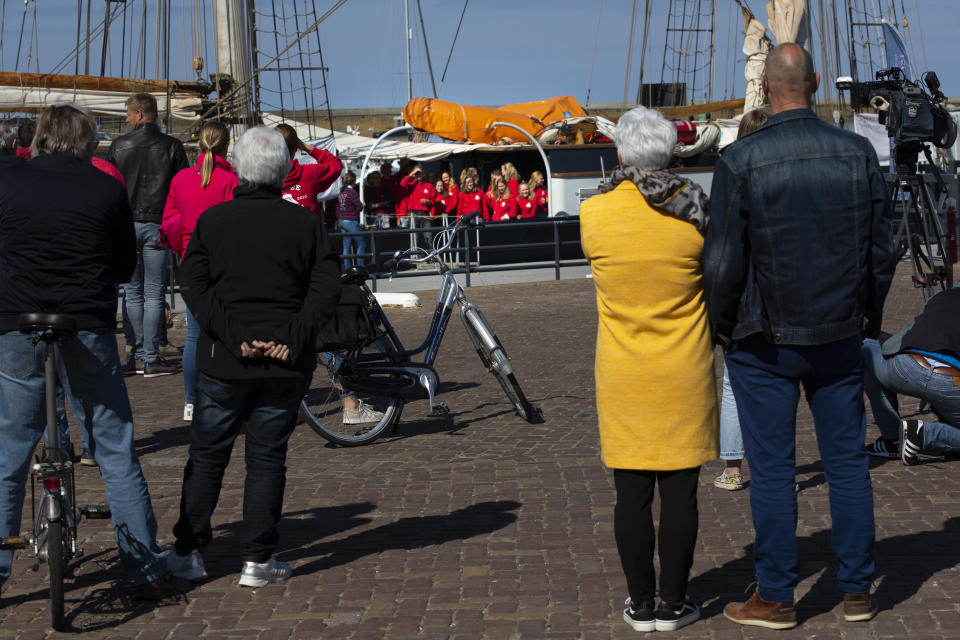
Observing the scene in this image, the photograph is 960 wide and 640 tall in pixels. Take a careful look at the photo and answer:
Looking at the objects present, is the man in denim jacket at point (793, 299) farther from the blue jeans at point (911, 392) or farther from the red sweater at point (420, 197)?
the red sweater at point (420, 197)

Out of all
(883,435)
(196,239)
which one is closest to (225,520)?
(196,239)

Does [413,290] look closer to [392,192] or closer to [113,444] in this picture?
[392,192]

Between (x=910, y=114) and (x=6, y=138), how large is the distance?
5.83m

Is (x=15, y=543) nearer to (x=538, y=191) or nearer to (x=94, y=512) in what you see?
(x=94, y=512)

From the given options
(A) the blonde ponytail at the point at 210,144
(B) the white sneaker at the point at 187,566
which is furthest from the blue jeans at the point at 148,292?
(B) the white sneaker at the point at 187,566

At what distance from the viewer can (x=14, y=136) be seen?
7449mm

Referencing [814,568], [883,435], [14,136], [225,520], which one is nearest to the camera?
[814,568]

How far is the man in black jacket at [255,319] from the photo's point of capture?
4574mm

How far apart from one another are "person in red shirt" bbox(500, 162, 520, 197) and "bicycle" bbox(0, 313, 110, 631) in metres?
18.4

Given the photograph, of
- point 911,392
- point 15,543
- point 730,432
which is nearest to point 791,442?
point 730,432

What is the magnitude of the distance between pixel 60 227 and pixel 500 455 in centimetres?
341

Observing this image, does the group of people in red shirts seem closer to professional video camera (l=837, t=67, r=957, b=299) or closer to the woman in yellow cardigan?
professional video camera (l=837, t=67, r=957, b=299)

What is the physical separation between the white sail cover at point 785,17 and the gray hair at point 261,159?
80.0 ft

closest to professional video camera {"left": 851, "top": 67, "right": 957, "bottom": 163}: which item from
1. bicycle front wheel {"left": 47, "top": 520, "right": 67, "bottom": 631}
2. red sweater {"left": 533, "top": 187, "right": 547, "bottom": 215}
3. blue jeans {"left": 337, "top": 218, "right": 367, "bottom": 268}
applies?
bicycle front wheel {"left": 47, "top": 520, "right": 67, "bottom": 631}
